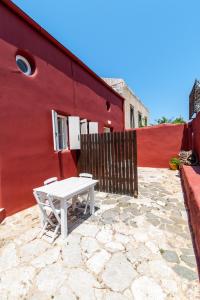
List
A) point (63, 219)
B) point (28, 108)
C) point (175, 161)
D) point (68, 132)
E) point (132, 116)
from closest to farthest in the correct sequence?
point (63, 219) → point (28, 108) → point (68, 132) → point (175, 161) → point (132, 116)

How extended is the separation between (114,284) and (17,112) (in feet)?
12.4

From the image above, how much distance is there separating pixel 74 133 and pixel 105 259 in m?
3.85

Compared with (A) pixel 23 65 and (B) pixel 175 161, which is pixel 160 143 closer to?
(B) pixel 175 161

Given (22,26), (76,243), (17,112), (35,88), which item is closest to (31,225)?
(76,243)

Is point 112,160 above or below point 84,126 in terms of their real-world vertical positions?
below

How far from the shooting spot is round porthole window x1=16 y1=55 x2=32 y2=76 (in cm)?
386

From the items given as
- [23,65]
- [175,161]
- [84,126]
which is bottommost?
[175,161]

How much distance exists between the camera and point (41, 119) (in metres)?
4.22

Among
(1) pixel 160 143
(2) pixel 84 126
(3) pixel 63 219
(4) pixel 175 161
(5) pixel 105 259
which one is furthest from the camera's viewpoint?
(1) pixel 160 143

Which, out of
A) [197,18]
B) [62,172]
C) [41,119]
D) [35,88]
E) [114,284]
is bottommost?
[114,284]

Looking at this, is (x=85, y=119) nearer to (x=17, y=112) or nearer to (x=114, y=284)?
(x=17, y=112)

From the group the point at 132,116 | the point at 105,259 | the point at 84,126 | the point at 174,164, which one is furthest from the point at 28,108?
the point at 132,116

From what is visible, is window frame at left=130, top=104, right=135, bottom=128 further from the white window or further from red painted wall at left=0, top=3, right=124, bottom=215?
the white window

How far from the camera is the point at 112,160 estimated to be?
15.5 feet
